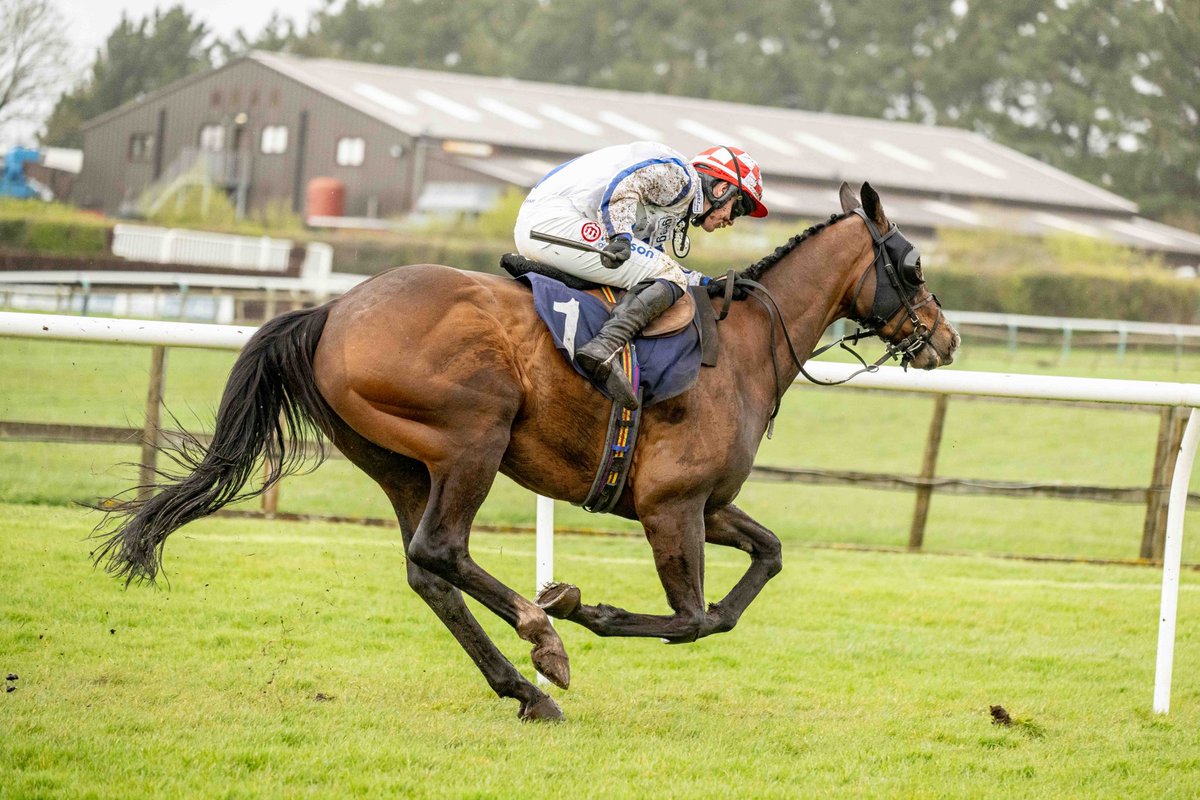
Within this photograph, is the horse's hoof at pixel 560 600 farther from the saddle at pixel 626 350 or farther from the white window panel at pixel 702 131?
the white window panel at pixel 702 131

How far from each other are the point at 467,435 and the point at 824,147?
42.3 meters

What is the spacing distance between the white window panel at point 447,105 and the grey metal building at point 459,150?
0.34ft

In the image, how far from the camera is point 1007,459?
16469mm

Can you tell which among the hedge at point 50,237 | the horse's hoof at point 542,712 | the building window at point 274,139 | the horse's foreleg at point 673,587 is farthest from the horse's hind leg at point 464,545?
the building window at point 274,139

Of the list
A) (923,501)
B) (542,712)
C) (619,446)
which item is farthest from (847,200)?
(923,501)

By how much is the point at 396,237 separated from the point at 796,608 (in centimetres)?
2390

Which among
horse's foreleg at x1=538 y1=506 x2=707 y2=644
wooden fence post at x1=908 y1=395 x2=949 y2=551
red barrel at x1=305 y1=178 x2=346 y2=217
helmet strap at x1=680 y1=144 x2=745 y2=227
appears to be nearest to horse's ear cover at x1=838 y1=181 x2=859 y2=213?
helmet strap at x1=680 y1=144 x2=745 y2=227

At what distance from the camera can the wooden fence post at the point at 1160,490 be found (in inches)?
381

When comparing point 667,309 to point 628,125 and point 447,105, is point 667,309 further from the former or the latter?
point 628,125

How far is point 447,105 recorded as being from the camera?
139 ft

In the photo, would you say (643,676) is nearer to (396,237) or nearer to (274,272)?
(274,272)

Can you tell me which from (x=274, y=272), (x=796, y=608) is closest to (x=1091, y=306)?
(x=274, y=272)

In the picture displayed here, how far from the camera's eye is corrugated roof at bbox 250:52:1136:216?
40.6 m

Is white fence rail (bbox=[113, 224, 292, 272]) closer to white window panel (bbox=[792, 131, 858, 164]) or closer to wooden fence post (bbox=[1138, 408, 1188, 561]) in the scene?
wooden fence post (bbox=[1138, 408, 1188, 561])
